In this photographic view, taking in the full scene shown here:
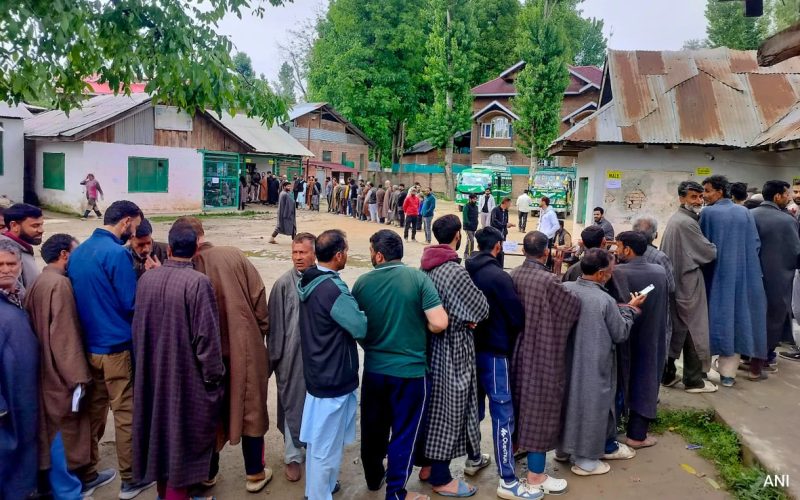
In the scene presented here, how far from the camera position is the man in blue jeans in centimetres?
385

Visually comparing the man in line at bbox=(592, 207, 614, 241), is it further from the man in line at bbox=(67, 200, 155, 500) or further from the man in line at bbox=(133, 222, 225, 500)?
the man in line at bbox=(67, 200, 155, 500)

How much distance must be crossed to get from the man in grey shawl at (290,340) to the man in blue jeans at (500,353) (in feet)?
3.76

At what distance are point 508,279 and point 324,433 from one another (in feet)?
4.86

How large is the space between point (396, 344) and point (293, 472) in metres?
1.29

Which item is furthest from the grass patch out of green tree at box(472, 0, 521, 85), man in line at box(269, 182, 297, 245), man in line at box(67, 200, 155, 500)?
green tree at box(472, 0, 521, 85)

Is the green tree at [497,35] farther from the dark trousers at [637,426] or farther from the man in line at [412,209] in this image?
the dark trousers at [637,426]

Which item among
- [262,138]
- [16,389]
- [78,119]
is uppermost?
[262,138]

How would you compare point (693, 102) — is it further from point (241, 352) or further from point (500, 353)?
point (241, 352)

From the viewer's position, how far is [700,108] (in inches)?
439

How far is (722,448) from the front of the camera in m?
4.50

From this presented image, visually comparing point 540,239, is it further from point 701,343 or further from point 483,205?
point 483,205

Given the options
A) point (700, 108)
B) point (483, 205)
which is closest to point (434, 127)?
point (483, 205)

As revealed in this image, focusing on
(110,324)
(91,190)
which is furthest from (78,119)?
(110,324)

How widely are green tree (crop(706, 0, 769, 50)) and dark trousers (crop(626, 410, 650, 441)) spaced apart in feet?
112
